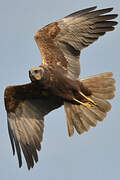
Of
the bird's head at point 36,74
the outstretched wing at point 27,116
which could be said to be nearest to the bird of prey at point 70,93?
the outstretched wing at point 27,116

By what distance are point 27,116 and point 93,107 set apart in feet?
4.84

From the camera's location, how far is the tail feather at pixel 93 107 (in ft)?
23.9

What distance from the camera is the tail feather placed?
7.28 meters

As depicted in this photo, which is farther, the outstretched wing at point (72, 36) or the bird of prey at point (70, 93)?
the outstretched wing at point (72, 36)

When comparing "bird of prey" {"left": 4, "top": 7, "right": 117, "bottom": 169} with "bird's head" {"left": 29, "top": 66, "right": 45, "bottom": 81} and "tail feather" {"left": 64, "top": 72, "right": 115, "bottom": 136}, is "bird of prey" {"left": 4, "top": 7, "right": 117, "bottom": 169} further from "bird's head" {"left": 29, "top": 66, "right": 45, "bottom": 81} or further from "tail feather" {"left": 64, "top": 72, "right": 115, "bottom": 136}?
"bird's head" {"left": 29, "top": 66, "right": 45, "bottom": 81}

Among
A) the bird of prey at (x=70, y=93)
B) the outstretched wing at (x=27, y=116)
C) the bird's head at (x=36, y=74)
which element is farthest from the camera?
the outstretched wing at (x=27, y=116)

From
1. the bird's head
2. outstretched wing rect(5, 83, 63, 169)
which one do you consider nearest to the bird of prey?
outstretched wing rect(5, 83, 63, 169)

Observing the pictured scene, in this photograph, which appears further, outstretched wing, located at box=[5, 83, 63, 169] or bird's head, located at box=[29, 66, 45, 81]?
outstretched wing, located at box=[5, 83, 63, 169]

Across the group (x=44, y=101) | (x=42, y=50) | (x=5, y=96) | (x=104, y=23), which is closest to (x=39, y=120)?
(x=44, y=101)

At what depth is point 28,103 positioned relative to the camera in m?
7.68

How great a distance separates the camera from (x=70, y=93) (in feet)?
22.9

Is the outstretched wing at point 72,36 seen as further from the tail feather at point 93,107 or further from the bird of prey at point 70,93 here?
the tail feather at point 93,107

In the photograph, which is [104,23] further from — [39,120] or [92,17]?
[39,120]

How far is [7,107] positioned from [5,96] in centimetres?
37
